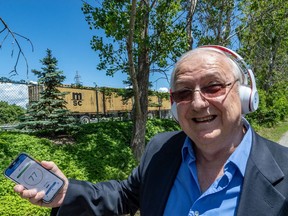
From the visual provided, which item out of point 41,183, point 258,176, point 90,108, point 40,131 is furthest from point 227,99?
point 90,108

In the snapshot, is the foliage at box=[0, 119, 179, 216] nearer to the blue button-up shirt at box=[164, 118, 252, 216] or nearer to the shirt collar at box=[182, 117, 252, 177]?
the blue button-up shirt at box=[164, 118, 252, 216]

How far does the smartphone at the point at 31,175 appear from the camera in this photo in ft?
5.60

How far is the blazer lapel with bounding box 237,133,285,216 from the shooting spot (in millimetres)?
1500

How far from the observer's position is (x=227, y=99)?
5.78 feet

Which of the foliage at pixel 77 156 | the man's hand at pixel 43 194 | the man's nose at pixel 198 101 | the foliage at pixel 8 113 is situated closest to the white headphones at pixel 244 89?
the man's nose at pixel 198 101

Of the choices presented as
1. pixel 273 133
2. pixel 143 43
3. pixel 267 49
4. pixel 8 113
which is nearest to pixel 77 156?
pixel 143 43

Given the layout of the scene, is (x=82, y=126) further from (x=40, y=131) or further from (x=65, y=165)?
(x=65, y=165)

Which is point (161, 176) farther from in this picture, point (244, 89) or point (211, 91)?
point (244, 89)

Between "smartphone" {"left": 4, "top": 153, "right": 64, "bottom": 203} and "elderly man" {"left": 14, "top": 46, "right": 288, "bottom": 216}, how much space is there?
0.12 ft

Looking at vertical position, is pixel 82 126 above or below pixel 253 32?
below

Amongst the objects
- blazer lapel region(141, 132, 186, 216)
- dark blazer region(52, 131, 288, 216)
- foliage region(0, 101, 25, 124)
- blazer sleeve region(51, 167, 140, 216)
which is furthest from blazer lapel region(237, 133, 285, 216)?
foliage region(0, 101, 25, 124)

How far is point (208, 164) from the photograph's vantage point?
1847 millimetres

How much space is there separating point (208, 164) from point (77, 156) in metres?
6.80

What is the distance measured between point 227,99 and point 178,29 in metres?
8.19
